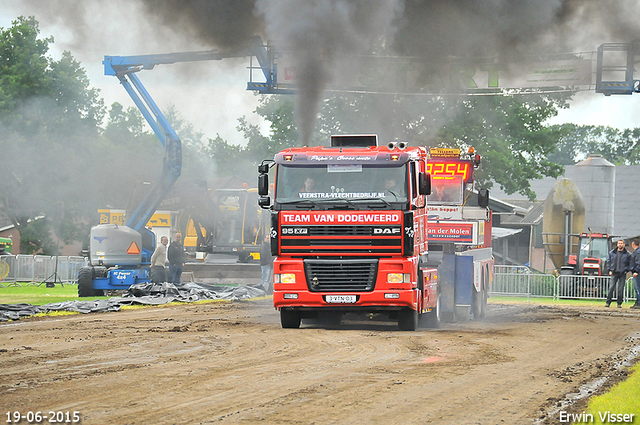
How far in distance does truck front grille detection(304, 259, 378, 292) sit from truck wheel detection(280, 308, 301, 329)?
34.9 inches

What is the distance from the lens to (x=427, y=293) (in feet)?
49.0

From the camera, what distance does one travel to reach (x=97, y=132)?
45156 mm

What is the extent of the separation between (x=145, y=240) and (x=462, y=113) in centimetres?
1978

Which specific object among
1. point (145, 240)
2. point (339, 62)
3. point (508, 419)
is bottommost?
point (508, 419)

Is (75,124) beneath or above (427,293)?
above

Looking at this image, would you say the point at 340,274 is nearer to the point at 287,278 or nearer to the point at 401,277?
the point at 287,278

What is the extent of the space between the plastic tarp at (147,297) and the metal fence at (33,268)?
8.15 meters

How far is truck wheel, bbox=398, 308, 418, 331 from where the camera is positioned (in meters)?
14.3

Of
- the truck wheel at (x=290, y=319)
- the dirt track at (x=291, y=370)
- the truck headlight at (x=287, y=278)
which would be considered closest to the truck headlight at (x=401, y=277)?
the dirt track at (x=291, y=370)

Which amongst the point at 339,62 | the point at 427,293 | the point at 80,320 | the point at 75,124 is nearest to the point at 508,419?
the point at 427,293

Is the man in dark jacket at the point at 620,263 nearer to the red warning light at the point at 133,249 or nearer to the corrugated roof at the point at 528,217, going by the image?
the red warning light at the point at 133,249

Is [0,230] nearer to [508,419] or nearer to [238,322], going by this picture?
[238,322]

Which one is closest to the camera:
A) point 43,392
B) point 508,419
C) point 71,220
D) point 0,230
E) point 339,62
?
point 508,419

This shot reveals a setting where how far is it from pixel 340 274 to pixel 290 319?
1.46 m
